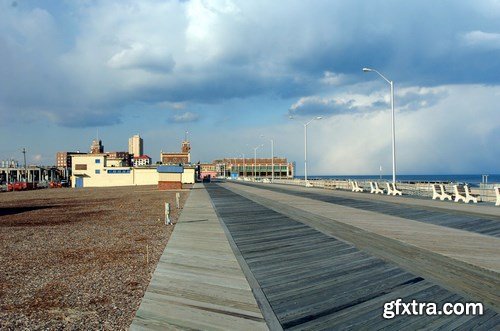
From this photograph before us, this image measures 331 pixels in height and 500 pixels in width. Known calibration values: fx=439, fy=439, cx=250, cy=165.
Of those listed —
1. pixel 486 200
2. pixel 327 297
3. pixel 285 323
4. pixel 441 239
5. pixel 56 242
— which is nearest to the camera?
pixel 285 323

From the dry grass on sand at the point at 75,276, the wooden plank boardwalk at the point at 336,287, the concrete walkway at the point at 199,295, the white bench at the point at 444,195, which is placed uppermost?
the white bench at the point at 444,195

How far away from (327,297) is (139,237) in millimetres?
9020

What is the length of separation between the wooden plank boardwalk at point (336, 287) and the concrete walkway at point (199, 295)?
0.37 metres

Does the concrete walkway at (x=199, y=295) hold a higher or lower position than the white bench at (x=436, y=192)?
lower

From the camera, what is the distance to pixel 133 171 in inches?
3686

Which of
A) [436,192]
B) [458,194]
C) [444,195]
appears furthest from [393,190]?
[458,194]

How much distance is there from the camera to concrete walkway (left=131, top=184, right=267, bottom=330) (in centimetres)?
550

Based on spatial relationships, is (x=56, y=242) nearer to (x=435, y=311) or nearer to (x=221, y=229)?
(x=221, y=229)

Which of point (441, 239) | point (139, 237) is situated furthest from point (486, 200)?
point (139, 237)

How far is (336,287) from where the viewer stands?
271 inches

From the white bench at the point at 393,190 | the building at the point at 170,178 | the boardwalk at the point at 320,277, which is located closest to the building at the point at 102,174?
the building at the point at 170,178

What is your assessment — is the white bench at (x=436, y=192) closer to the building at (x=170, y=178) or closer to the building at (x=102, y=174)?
the building at (x=170, y=178)

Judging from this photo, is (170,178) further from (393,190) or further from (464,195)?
(464,195)

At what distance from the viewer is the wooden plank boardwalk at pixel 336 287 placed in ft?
17.7
